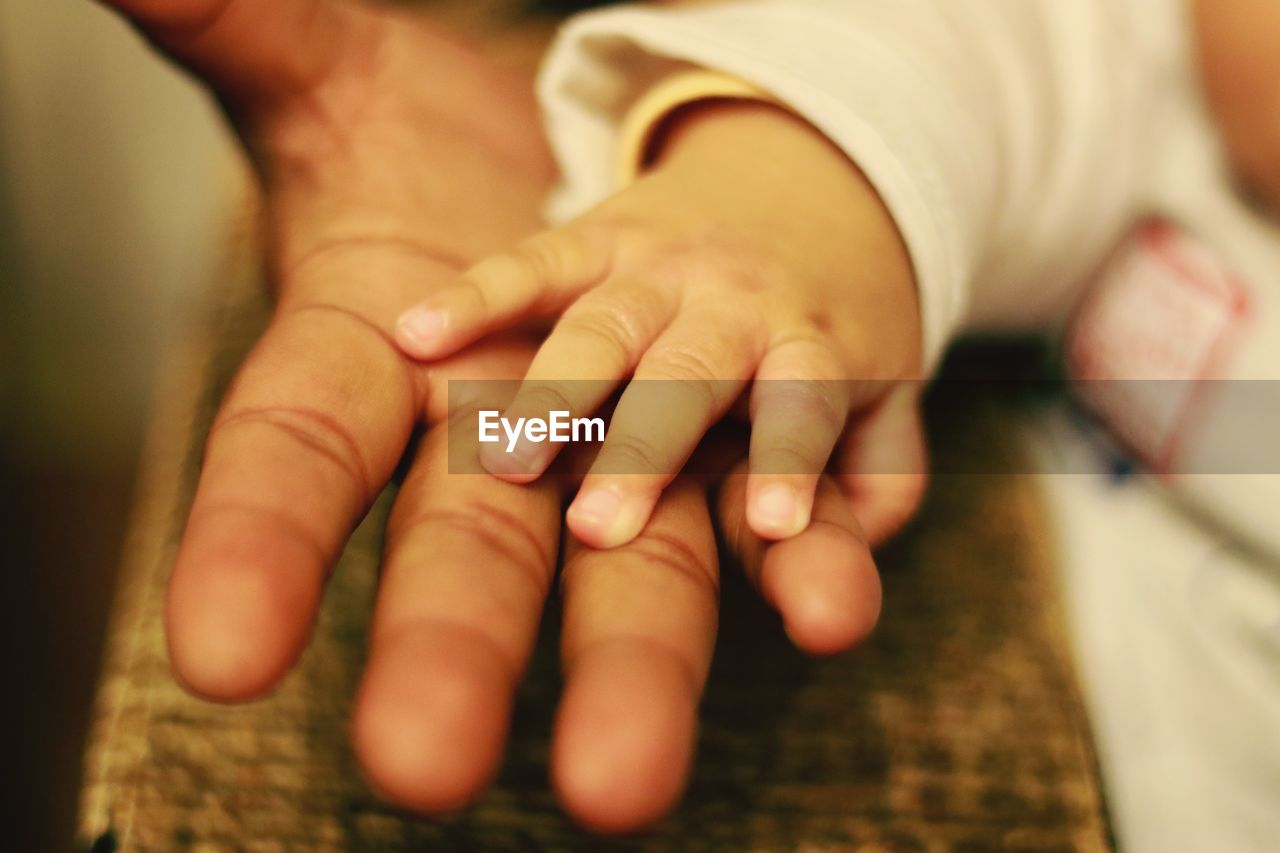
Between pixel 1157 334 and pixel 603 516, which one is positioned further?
pixel 1157 334

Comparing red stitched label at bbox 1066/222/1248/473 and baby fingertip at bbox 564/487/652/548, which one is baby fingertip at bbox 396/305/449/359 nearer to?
baby fingertip at bbox 564/487/652/548

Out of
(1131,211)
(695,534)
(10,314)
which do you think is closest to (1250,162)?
(1131,211)

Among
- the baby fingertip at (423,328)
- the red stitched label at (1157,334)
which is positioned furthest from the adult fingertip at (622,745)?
the red stitched label at (1157,334)

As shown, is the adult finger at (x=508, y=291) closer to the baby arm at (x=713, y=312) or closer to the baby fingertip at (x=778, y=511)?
the baby arm at (x=713, y=312)

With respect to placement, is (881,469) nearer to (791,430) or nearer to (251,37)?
(791,430)

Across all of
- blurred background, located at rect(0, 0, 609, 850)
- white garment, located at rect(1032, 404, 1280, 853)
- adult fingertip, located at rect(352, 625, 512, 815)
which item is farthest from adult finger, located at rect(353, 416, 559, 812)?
blurred background, located at rect(0, 0, 609, 850)

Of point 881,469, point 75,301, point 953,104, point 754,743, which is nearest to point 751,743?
point 754,743

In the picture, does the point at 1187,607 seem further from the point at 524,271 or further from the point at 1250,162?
the point at 524,271
